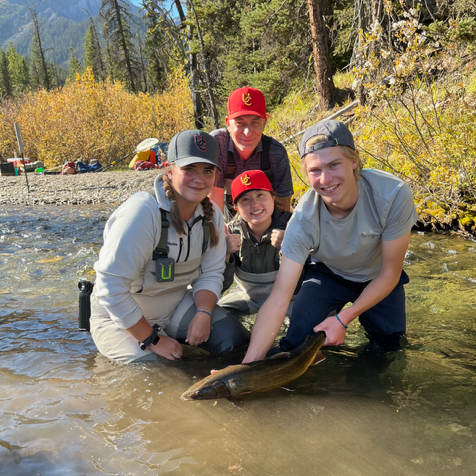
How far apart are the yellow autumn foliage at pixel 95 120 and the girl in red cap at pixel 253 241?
21.0 metres

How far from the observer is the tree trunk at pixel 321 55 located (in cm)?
1295

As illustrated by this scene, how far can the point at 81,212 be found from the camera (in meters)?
12.7

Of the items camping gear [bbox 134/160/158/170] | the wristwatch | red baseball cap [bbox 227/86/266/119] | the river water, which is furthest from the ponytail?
camping gear [bbox 134/160/158/170]

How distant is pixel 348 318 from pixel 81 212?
11.0 m

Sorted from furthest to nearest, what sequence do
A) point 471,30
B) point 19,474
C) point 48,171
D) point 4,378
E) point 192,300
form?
1. point 48,171
2. point 471,30
3. point 192,300
4. point 4,378
5. point 19,474

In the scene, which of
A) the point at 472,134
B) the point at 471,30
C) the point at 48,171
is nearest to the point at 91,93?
the point at 48,171

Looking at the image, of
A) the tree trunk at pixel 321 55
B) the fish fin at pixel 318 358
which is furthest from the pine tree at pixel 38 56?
the fish fin at pixel 318 358

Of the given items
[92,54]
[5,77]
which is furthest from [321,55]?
[5,77]

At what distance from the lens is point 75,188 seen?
653 inches

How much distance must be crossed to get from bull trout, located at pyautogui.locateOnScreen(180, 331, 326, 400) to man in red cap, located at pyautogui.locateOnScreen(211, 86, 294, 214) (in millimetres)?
1820

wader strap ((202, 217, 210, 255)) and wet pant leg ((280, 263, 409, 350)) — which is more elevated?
wader strap ((202, 217, 210, 255))

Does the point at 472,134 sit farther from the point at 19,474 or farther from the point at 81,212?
the point at 81,212

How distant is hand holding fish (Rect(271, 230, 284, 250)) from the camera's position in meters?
3.97

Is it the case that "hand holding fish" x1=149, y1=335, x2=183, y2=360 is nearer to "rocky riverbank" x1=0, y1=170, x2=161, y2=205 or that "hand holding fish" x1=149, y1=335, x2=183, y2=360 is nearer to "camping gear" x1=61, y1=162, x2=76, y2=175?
"rocky riverbank" x1=0, y1=170, x2=161, y2=205
